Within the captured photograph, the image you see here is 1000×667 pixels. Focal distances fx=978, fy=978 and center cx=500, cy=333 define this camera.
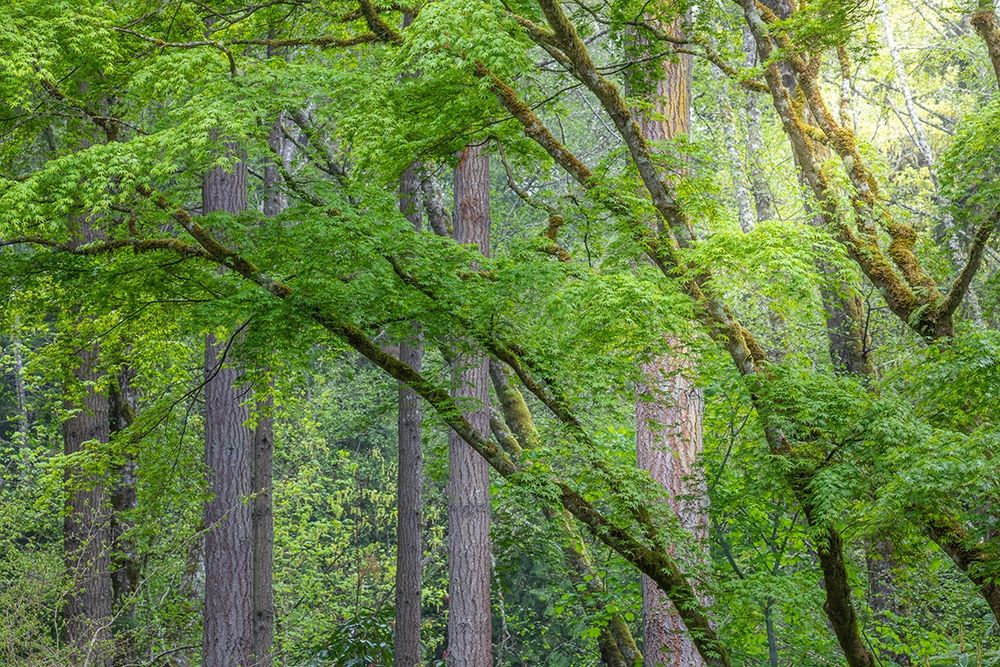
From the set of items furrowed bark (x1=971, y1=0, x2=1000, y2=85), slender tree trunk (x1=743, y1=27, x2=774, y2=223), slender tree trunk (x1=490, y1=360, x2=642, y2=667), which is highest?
slender tree trunk (x1=743, y1=27, x2=774, y2=223)

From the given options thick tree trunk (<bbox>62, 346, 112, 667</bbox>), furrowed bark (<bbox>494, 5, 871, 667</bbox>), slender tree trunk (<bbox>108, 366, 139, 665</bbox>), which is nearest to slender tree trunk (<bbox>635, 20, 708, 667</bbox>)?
furrowed bark (<bbox>494, 5, 871, 667</bbox>)

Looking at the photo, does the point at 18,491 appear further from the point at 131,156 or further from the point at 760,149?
the point at 760,149

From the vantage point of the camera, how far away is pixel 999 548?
5402 millimetres

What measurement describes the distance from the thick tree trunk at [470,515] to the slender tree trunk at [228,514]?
6.76 ft

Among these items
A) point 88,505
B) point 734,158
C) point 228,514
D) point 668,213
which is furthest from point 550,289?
point 734,158

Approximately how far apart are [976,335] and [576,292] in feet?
7.80

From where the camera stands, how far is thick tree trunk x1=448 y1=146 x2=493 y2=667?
9.80 meters

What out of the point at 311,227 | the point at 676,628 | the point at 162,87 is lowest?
the point at 676,628

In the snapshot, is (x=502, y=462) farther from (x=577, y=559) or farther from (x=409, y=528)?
(x=409, y=528)

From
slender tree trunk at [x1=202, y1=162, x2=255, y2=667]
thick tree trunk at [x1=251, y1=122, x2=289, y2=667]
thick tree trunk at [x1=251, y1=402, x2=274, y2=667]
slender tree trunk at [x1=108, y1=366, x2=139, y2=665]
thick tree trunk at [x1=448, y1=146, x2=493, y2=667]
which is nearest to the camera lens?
slender tree trunk at [x1=202, y1=162, x2=255, y2=667]

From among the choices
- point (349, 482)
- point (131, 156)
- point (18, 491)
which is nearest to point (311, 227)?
point (131, 156)

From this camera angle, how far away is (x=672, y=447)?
26.0ft

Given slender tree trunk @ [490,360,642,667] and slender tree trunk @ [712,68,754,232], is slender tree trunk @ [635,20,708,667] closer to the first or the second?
slender tree trunk @ [490,360,642,667]

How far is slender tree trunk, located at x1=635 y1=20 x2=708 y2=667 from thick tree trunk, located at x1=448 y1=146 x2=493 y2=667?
7.76 feet
